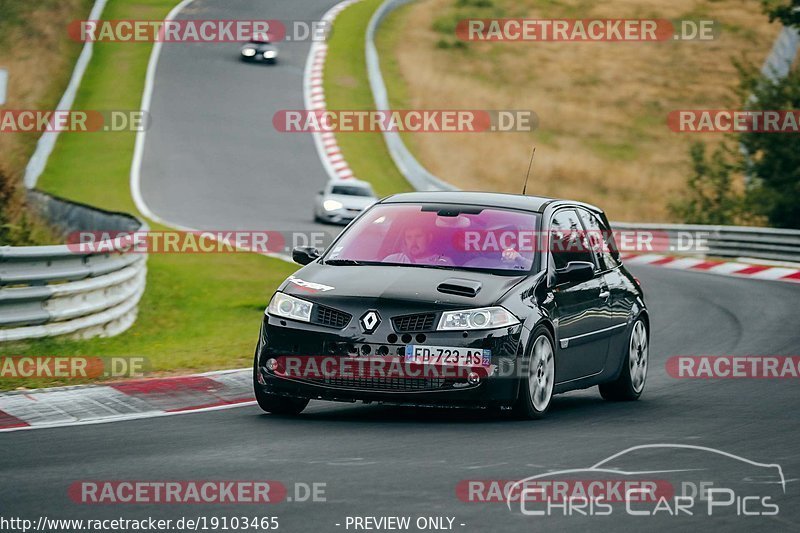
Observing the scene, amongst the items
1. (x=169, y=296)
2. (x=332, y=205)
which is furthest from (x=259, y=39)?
(x=169, y=296)

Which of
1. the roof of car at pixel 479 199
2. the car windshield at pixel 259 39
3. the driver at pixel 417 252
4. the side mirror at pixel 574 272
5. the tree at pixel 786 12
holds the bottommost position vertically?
the side mirror at pixel 574 272

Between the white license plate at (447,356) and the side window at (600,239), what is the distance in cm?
241

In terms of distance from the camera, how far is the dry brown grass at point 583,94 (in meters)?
47.2

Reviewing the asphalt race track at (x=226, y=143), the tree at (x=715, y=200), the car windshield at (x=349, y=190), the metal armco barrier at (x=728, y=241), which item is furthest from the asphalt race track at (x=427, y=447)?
the tree at (x=715, y=200)

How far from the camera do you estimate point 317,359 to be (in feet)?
31.2

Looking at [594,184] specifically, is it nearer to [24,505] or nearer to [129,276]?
[129,276]

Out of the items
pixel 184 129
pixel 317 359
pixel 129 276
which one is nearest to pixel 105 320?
pixel 129 276

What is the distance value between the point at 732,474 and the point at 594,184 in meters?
39.7

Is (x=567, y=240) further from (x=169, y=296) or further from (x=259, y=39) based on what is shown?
(x=259, y=39)

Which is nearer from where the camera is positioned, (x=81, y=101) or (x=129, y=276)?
(x=129, y=276)

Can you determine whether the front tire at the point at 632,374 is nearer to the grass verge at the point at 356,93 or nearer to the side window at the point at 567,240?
the side window at the point at 567,240

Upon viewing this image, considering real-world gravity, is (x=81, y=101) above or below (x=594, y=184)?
above

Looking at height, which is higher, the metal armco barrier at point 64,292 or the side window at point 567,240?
the side window at point 567,240

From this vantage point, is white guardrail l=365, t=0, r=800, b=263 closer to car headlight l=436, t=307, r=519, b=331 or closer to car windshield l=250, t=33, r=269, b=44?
car windshield l=250, t=33, r=269, b=44
